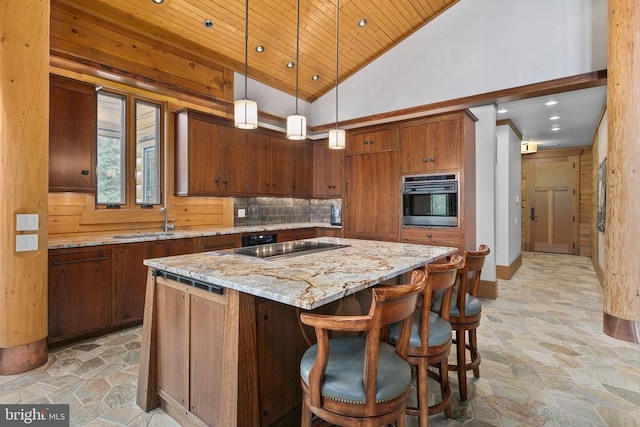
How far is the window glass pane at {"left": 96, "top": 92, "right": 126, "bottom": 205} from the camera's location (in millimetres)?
3621

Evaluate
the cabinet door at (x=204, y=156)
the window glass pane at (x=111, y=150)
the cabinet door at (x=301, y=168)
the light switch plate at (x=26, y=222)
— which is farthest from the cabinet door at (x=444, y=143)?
the light switch plate at (x=26, y=222)

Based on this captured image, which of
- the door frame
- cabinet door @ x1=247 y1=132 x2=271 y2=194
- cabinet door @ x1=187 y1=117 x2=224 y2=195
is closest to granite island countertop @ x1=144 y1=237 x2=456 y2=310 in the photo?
cabinet door @ x1=187 y1=117 x2=224 y2=195

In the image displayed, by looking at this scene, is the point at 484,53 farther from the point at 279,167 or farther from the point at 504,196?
the point at 279,167

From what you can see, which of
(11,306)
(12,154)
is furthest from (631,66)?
(11,306)

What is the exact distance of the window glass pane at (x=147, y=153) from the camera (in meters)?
3.97

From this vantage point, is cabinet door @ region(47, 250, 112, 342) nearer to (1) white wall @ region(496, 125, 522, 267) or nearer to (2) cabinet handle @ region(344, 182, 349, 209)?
(2) cabinet handle @ region(344, 182, 349, 209)

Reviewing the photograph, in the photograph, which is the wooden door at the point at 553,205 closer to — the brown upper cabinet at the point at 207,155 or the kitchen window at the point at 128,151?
the brown upper cabinet at the point at 207,155

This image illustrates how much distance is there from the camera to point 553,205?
27.5 ft

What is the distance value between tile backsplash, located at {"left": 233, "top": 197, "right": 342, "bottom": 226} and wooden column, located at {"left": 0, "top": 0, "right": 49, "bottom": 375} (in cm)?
258

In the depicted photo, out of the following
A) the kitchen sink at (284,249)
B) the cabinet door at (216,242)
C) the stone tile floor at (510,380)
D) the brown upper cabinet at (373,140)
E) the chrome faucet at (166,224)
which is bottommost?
the stone tile floor at (510,380)

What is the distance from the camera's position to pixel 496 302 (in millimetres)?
4305

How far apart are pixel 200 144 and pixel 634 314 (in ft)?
16.3

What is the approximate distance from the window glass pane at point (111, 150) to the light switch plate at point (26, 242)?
1067mm

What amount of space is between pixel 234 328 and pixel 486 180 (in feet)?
13.3
